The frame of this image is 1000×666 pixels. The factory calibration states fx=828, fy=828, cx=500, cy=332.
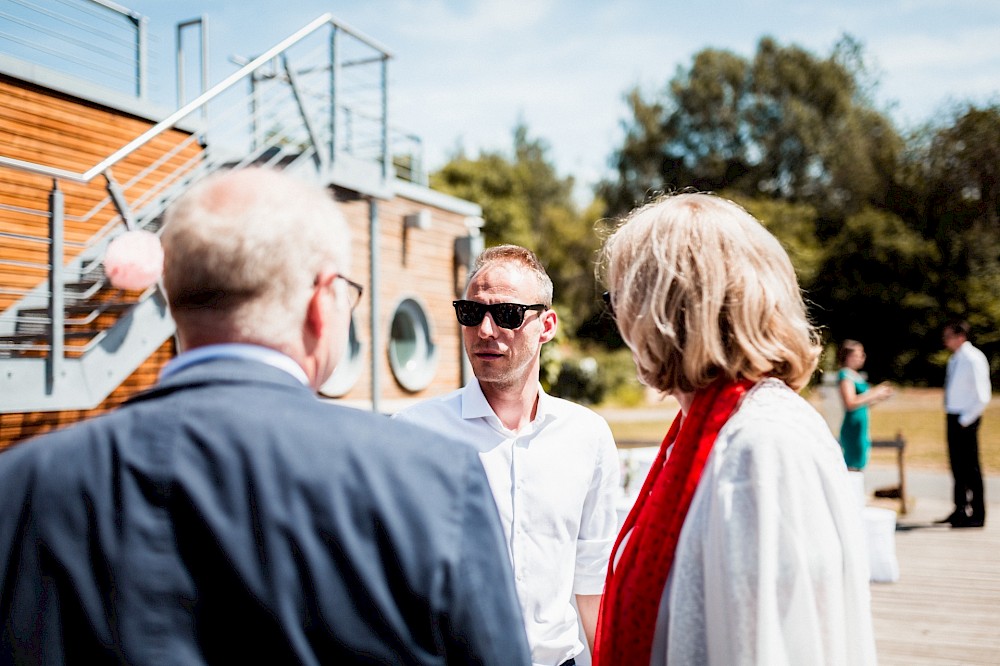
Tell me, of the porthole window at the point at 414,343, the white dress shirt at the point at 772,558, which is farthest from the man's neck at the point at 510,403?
the porthole window at the point at 414,343

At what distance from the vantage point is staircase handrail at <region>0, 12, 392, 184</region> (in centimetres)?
468

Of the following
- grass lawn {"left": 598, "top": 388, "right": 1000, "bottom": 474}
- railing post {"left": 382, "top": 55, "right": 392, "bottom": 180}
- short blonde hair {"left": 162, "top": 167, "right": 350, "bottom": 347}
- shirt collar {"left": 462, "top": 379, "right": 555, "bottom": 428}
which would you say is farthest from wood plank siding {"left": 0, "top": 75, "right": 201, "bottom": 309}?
grass lawn {"left": 598, "top": 388, "right": 1000, "bottom": 474}

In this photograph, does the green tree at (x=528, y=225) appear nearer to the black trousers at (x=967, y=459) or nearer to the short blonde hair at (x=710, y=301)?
the black trousers at (x=967, y=459)

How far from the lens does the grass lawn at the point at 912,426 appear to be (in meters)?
15.1

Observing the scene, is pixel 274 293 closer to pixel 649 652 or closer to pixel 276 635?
pixel 276 635

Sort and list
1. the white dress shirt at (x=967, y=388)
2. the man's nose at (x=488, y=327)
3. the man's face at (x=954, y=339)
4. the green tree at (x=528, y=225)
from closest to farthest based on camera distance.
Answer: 1. the man's nose at (x=488, y=327)
2. the white dress shirt at (x=967, y=388)
3. the man's face at (x=954, y=339)
4. the green tree at (x=528, y=225)

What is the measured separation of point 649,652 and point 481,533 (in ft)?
1.95

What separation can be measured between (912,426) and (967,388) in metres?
13.7

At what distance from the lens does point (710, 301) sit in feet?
5.25

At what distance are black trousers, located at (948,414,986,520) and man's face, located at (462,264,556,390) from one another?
7.14m

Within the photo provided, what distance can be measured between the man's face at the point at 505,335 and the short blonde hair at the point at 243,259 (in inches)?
57.3

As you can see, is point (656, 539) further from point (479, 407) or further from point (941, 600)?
point (941, 600)

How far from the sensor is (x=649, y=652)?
154 cm

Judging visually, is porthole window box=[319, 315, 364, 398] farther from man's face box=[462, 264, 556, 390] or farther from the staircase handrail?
man's face box=[462, 264, 556, 390]
